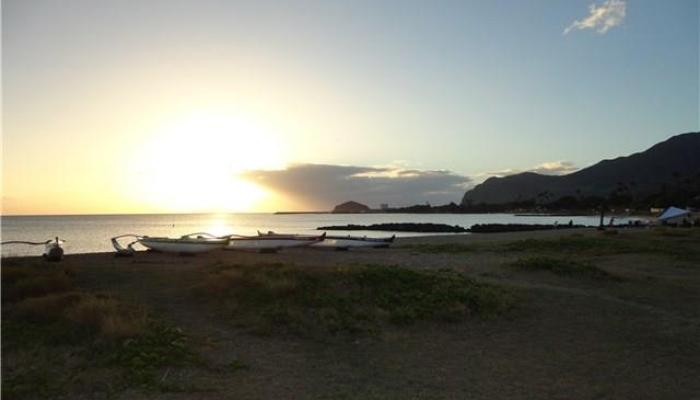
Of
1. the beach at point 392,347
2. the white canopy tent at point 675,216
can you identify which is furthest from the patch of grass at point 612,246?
the white canopy tent at point 675,216

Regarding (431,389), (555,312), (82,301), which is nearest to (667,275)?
(555,312)

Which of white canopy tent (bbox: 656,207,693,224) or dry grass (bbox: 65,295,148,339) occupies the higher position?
white canopy tent (bbox: 656,207,693,224)

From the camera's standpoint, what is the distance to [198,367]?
26.4 ft

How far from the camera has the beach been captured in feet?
24.4

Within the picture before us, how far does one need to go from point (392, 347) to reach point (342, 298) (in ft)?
8.23

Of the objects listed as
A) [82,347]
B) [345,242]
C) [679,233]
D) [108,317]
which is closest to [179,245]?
[345,242]

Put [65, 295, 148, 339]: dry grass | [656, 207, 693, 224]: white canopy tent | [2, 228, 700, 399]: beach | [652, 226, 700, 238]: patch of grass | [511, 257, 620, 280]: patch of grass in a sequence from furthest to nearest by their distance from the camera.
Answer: [656, 207, 693, 224]: white canopy tent
[652, 226, 700, 238]: patch of grass
[511, 257, 620, 280]: patch of grass
[65, 295, 148, 339]: dry grass
[2, 228, 700, 399]: beach

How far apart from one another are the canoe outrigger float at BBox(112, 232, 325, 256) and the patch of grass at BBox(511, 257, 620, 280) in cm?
1344

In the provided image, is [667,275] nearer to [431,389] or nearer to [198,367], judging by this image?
[431,389]

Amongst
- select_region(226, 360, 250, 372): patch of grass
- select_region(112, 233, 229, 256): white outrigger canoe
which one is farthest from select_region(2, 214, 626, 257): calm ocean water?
select_region(226, 360, 250, 372): patch of grass

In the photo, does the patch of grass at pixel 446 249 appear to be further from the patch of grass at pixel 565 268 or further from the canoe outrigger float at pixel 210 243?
the patch of grass at pixel 565 268

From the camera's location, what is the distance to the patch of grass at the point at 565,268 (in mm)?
17297

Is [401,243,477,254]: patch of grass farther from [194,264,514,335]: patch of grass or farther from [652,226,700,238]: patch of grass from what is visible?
[652,226,700,238]: patch of grass

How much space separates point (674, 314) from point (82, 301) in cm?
1221
